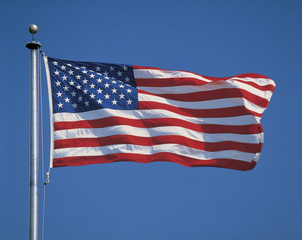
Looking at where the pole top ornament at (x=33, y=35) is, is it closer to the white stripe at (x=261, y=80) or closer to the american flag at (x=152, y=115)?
the american flag at (x=152, y=115)

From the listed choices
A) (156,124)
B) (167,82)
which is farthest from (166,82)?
(156,124)

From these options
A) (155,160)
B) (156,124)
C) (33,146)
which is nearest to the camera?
(33,146)

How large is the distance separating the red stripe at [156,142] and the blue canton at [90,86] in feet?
3.98

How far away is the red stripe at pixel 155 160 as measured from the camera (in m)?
14.9

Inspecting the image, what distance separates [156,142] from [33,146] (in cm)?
535

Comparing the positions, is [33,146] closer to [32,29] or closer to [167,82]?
[32,29]

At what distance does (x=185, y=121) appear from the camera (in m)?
17.1

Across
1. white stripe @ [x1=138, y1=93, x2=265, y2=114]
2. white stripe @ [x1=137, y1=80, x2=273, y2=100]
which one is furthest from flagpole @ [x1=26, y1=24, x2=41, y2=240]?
white stripe @ [x1=138, y1=93, x2=265, y2=114]

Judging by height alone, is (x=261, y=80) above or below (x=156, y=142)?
above

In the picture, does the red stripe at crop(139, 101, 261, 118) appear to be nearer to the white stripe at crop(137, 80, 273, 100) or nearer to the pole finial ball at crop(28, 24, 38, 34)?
the white stripe at crop(137, 80, 273, 100)

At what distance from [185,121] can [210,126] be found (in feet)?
3.43

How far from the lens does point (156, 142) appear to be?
16.5 meters

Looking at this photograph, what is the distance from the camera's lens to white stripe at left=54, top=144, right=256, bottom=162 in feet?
49.4

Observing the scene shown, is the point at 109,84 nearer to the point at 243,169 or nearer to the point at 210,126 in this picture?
the point at 210,126
